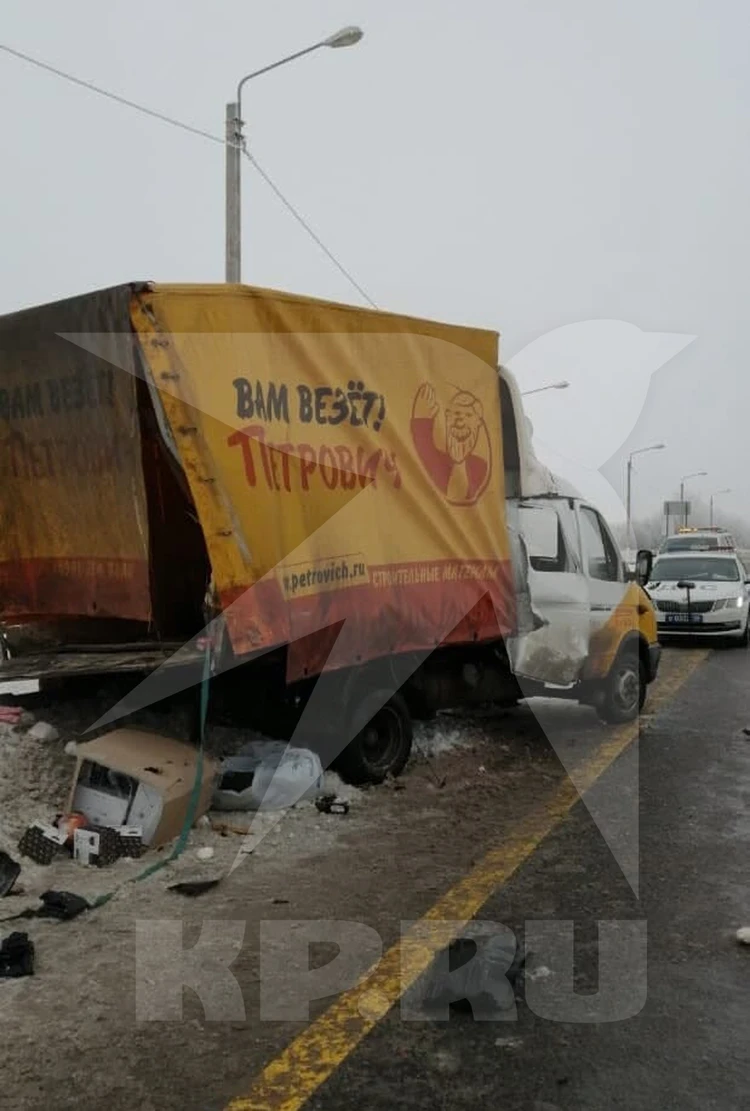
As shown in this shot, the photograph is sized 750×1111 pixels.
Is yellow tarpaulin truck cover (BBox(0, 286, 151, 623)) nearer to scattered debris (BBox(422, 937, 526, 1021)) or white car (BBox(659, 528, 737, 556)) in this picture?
scattered debris (BBox(422, 937, 526, 1021))

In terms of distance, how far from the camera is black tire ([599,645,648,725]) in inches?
364

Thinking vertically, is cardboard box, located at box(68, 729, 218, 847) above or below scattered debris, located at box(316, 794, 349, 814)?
above

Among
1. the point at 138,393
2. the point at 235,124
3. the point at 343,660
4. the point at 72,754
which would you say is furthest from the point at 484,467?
the point at 235,124

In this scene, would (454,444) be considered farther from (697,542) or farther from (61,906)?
(697,542)

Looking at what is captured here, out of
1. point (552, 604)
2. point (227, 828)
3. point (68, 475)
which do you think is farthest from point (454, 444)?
point (227, 828)

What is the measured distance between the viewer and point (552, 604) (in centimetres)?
841

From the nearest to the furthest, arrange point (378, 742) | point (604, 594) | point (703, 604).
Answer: point (378, 742)
point (604, 594)
point (703, 604)

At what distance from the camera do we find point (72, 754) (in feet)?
20.0

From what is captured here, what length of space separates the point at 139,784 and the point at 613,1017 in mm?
2840

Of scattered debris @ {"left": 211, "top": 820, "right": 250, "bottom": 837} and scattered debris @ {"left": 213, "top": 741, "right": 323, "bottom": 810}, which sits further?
scattered debris @ {"left": 213, "top": 741, "right": 323, "bottom": 810}

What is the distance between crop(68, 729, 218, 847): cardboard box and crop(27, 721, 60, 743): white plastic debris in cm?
84

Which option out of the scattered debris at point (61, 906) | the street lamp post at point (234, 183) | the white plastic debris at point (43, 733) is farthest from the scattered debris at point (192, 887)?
the street lamp post at point (234, 183)

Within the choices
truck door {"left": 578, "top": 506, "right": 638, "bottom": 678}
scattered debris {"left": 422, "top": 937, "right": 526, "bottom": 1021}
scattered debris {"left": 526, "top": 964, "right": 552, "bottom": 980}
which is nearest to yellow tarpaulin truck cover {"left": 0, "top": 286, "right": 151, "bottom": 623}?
scattered debris {"left": 422, "top": 937, "right": 526, "bottom": 1021}

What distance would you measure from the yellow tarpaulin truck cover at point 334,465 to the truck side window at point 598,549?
1.46 metres
